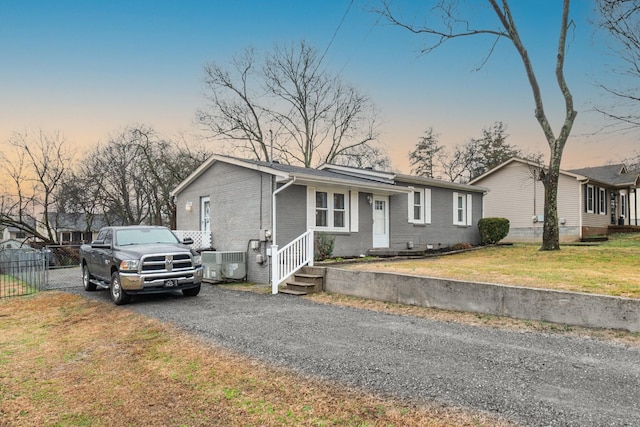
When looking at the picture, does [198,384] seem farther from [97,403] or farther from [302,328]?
[302,328]

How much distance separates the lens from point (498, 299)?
7.03 meters

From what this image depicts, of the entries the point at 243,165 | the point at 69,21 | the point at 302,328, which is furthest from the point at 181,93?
the point at 302,328

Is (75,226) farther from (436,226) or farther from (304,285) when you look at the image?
(304,285)

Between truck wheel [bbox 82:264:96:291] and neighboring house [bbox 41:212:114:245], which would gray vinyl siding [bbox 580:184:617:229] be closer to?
truck wheel [bbox 82:264:96:291]

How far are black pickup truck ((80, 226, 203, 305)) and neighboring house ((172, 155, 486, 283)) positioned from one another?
2711 mm

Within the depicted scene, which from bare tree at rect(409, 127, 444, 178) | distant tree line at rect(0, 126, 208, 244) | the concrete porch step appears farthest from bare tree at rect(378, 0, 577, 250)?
bare tree at rect(409, 127, 444, 178)

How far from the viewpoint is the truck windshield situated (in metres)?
9.79

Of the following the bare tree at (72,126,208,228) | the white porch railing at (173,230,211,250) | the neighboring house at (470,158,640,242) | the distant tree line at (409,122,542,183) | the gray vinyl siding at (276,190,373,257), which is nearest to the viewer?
the gray vinyl siding at (276,190,373,257)

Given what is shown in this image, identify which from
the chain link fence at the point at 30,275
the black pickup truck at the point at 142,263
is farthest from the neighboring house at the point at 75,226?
the black pickup truck at the point at 142,263

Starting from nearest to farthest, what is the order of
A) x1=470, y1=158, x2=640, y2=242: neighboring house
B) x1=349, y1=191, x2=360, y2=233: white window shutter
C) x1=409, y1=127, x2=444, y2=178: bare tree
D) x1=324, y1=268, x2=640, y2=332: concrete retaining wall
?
x1=324, y1=268, x2=640, y2=332: concrete retaining wall
x1=349, y1=191, x2=360, y2=233: white window shutter
x1=470, y1=158, x2=640, y2=242: neighboring house
x1=409, y1=127, x2=444, y2=178: bare tree

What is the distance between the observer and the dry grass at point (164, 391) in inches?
133

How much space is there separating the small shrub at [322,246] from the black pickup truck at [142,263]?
3.78m

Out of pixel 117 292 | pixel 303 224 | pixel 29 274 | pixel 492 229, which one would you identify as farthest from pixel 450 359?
pixel 492 229

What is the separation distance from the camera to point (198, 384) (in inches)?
164
